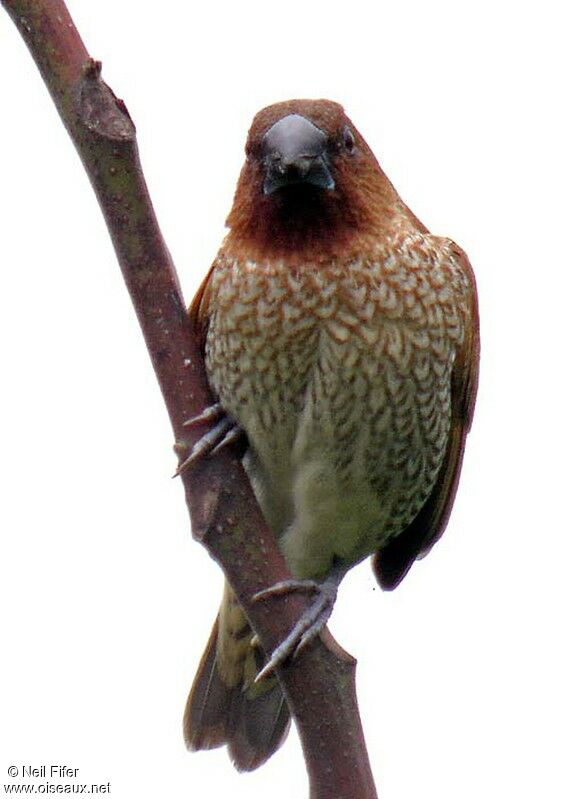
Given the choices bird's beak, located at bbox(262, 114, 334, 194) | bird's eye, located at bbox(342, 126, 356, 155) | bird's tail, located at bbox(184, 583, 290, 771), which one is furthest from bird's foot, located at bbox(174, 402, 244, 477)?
bird's tail, located at bbox(184, 583, 290, 771)

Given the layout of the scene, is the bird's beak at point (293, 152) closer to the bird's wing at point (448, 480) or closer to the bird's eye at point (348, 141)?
the bird's eye at point (348, 141)

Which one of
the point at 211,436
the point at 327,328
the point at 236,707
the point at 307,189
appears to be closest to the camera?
the point at 211,436

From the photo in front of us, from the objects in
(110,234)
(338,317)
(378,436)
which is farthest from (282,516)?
(110,234)

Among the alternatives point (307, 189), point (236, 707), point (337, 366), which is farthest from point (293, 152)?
point (236, 707)

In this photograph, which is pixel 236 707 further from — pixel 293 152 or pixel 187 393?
pixel 293 152

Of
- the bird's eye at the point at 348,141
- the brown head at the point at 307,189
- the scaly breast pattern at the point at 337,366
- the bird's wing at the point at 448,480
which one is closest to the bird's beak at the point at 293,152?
the brown head at the point at 307,189

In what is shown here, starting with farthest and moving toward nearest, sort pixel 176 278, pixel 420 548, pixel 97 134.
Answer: pixel 420 548
pixel 176 278
pixel 97 134

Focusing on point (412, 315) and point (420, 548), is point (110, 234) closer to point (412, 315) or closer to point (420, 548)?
point (412, 315)

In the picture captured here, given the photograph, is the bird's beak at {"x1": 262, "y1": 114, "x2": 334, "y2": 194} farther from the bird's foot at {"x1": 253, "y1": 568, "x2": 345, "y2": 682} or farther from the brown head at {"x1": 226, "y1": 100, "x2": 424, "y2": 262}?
the bird's foot at {"x1": 253, "y1": 568, "x2": 345, "y2": 682}
